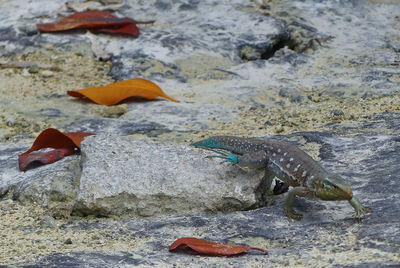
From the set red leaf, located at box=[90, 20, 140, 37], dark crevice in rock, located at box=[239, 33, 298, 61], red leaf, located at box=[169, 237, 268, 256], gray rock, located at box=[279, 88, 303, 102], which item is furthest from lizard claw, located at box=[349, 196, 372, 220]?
red leaf, located at box=[90, 20, 140, 37]

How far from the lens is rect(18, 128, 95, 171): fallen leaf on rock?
4258 mm

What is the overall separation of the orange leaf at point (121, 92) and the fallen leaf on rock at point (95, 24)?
145cm

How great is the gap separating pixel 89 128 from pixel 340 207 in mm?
2571

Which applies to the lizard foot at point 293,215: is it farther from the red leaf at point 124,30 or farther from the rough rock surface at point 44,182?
the red leaf at point 124,30

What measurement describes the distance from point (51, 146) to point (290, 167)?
5.82 ft

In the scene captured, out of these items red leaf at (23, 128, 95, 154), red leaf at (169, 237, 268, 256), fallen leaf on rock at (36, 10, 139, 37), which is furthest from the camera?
fallen leaf on rock at (36, 10, 139, 37)

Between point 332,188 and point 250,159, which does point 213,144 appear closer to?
point 250,159

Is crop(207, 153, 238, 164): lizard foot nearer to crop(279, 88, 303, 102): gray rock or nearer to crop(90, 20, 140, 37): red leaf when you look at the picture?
crop(279, 88, 303, 102): gray rock

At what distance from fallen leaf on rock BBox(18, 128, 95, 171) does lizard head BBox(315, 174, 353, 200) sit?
1772 mm

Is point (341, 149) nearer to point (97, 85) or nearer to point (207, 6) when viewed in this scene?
point (97, 85)

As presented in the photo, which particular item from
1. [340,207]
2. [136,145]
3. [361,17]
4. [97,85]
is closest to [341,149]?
[340,207]

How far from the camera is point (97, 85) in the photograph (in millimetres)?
6500

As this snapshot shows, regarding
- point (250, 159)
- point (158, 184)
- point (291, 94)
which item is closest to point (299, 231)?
point (250, 159)

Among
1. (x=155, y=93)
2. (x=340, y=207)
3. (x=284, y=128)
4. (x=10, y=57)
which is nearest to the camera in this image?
(x=340, y=207)
